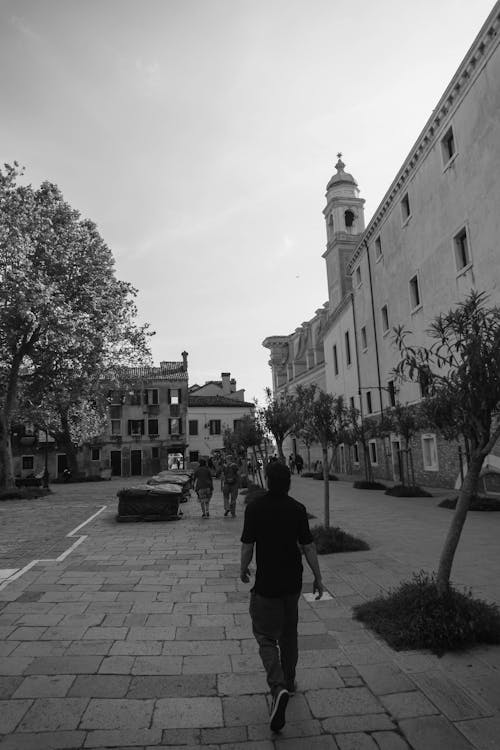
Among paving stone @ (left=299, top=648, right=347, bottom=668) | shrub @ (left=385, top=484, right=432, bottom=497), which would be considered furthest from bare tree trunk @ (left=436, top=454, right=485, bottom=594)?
shrub @ (left=385, top=484, right=432, bottom=497)

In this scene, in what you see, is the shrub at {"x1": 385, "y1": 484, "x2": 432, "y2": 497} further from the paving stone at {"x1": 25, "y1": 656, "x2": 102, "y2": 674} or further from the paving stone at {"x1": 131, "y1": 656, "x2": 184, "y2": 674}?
the paving stone at {"x1": 25, "y1": 656, "x2": 102, "y2": 674}

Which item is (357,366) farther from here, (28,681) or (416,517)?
(28,681)

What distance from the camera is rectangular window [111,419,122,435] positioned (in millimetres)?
51666

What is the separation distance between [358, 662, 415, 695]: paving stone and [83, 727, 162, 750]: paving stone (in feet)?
5.46

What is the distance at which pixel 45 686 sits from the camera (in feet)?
13.8

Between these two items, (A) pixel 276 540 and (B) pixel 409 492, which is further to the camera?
(B) pixel 409 492

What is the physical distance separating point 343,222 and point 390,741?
135 ft

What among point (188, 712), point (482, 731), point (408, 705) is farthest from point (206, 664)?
point (482, 731)

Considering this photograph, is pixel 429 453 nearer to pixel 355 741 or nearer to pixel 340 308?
pixel 340 308

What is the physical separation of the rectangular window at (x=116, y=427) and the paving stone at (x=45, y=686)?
48604mm

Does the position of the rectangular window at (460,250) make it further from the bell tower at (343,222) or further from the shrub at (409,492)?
the bell tower at (343,222)

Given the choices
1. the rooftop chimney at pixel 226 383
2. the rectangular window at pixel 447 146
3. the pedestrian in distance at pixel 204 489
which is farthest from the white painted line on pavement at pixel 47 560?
the rooftop chimney at pixel 226 383

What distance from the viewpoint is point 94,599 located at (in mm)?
6805

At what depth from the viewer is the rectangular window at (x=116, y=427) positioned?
51666mm
